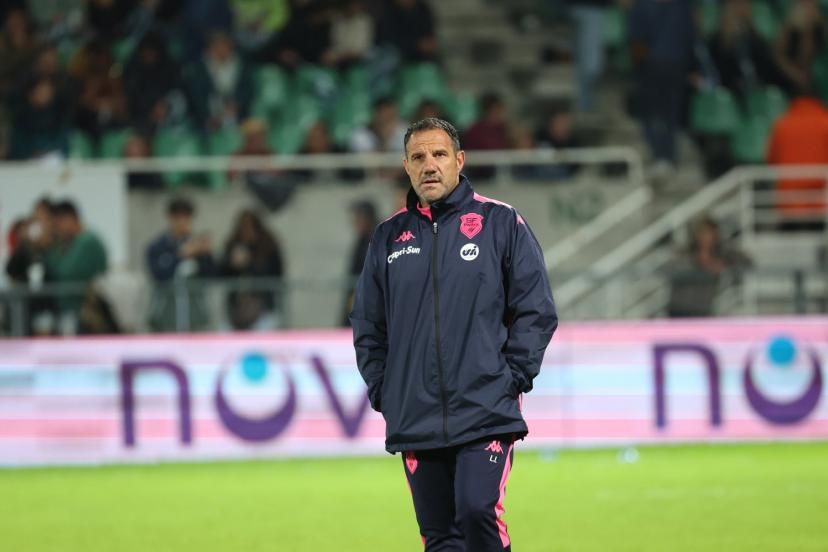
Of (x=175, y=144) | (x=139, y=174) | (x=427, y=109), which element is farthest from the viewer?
(x=175, y=144)

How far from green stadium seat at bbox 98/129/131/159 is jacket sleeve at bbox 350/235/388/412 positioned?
44.1 ft

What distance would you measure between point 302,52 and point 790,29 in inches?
253

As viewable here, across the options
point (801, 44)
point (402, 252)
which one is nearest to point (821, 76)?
point (801, 44)

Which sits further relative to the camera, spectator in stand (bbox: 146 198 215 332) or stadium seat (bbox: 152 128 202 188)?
stadium seat (bbox: 152 128 202 188)

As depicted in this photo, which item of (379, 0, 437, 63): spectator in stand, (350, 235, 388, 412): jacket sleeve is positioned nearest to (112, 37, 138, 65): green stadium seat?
(379, 0, 437, 63): spectator in stand

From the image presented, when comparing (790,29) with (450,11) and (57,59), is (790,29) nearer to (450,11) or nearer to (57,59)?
(450,11)

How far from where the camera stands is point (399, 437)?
654cm

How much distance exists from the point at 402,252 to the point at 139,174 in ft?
40.6

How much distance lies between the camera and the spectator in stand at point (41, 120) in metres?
19.7

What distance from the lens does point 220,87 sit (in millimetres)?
20328

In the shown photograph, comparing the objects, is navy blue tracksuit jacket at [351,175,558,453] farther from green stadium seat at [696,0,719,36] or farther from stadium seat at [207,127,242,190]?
green stadium seat at [696,0,719,36]

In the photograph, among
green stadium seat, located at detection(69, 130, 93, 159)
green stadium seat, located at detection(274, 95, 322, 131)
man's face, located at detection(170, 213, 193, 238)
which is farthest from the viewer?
green stadium seat, located at detection(274, 95, 322, 131)

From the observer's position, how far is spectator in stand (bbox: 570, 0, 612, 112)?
854 inches

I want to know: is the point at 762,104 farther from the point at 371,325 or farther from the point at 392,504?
the point at 371,325
